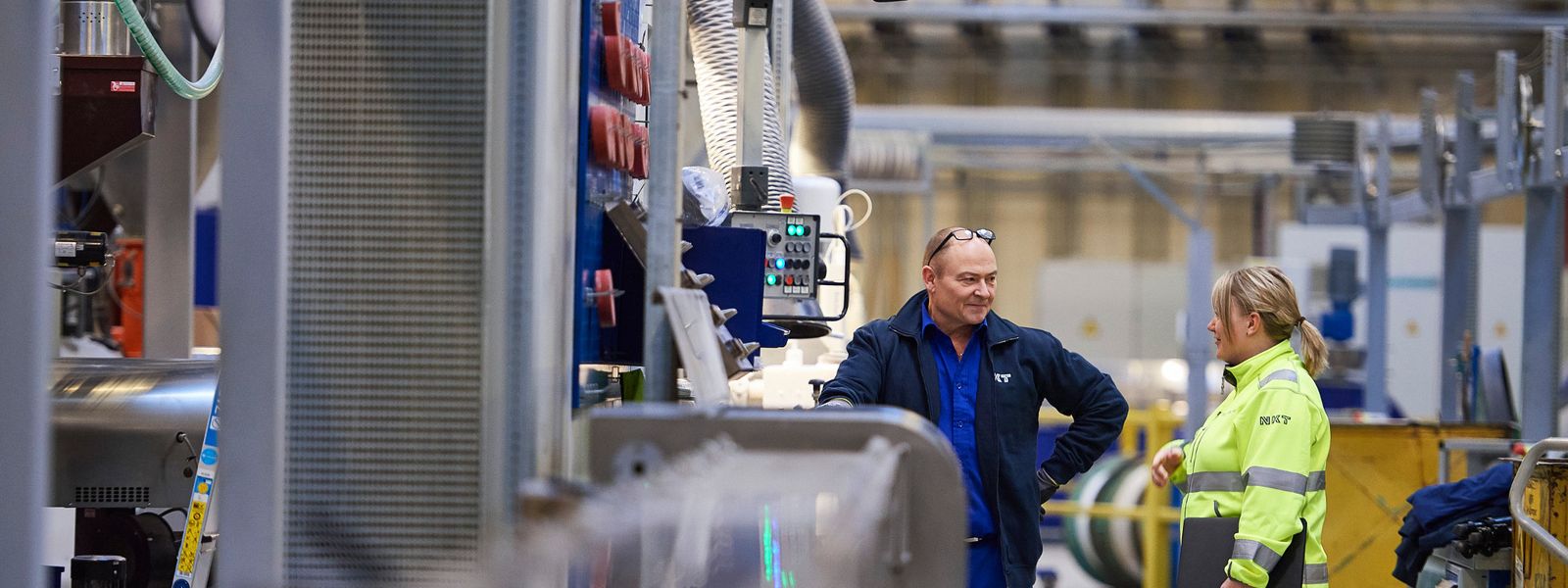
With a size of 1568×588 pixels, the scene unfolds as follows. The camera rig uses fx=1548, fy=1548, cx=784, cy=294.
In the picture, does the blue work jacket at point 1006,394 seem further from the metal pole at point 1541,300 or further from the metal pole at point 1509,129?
the metal pole at point 1509,129

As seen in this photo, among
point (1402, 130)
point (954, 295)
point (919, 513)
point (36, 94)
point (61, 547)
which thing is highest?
point (1402, 130)

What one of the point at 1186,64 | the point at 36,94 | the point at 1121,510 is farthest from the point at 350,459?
the point at 1186,64

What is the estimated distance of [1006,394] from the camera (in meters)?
3.55

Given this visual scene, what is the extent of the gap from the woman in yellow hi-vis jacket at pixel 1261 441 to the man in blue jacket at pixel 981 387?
0.32 m

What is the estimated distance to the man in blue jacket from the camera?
351cm

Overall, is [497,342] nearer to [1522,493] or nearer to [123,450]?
[1522,493]

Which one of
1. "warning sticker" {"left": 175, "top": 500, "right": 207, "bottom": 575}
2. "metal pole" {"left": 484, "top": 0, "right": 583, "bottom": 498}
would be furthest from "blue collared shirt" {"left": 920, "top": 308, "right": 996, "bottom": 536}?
"warning sticker" {"left": 175, "top": 500, "right": 207, "bottom": 575}

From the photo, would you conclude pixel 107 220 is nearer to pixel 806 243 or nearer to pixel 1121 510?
pixel 806 243

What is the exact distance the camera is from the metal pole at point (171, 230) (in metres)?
7.13

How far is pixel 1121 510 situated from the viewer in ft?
29.2

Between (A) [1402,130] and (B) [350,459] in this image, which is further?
(A) [1402,130]

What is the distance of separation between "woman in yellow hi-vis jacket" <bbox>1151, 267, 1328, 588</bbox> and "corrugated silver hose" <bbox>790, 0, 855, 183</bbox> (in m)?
3.66

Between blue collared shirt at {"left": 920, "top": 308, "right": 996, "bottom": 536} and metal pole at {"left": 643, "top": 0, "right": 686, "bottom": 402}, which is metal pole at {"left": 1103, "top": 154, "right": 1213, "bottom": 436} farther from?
metal pole at {"left": 643, "top": 0, "right": 686, "bottom": 402}

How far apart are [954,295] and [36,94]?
2012 mm
